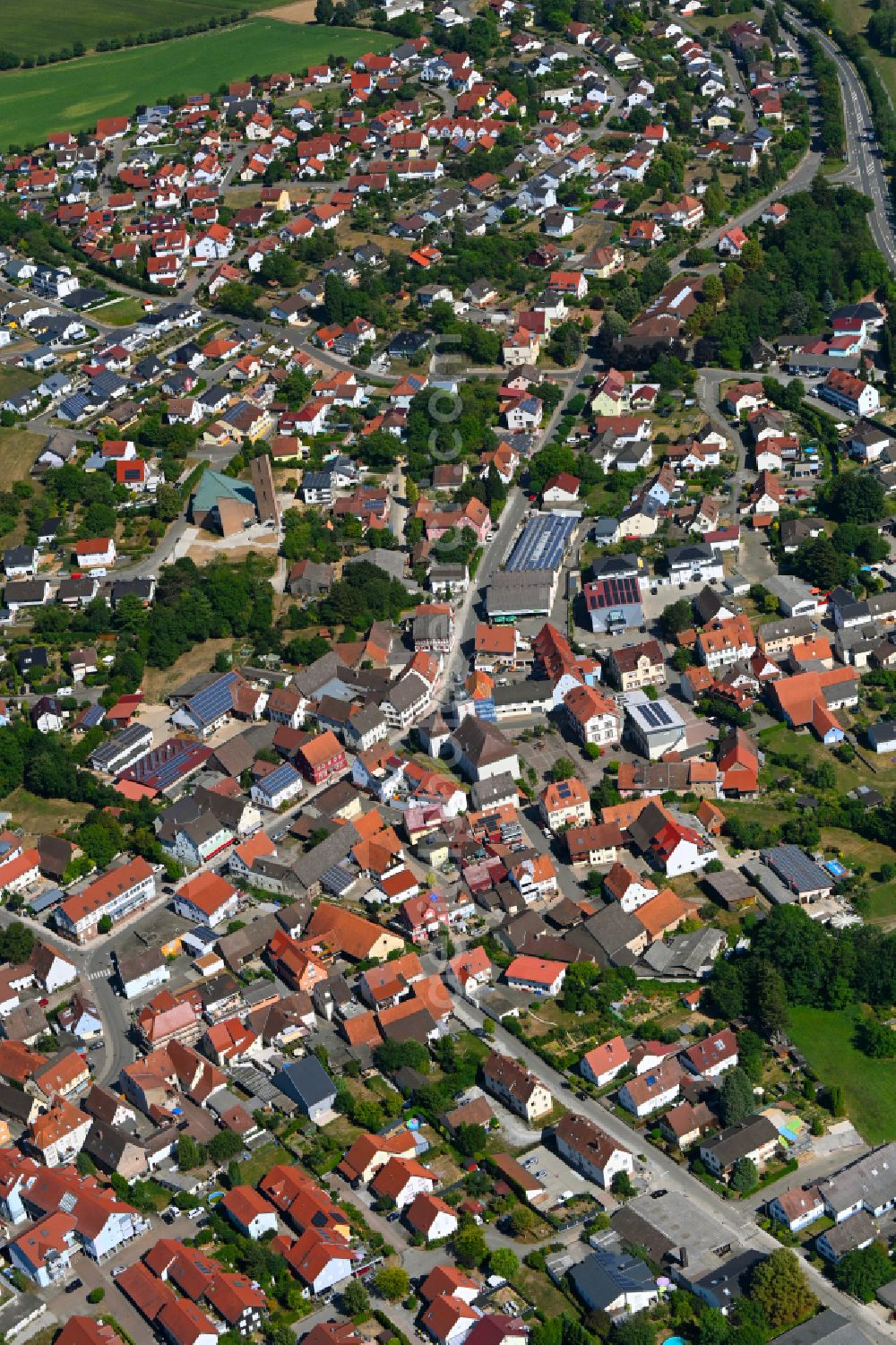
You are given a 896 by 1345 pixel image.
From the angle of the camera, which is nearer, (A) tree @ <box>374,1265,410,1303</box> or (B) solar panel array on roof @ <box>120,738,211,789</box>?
(A) tree @ <box>374,1265,410,1303</box>

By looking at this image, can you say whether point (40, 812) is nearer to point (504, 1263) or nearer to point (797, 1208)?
point (504, 1263)

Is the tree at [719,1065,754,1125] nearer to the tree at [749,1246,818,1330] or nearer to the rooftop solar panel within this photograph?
the tree at [749,1246,818,1330]

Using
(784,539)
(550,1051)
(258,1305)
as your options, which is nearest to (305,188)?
(784,539)

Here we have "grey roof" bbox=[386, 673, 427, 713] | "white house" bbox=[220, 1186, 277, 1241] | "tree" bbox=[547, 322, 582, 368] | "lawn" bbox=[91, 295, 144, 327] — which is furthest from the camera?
"lawn" bbox=[91, 295, 144, 327]

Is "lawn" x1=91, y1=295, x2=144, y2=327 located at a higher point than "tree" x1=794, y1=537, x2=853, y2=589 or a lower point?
higher

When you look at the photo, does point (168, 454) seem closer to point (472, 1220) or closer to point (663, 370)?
point (663, 370)

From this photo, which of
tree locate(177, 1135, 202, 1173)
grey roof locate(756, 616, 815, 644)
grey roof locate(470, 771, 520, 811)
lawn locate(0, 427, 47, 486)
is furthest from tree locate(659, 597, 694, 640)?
lawn locate(0, 427, 47, 486)

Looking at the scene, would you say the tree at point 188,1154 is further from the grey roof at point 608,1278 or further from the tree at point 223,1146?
the grey roof at point 608,1278
